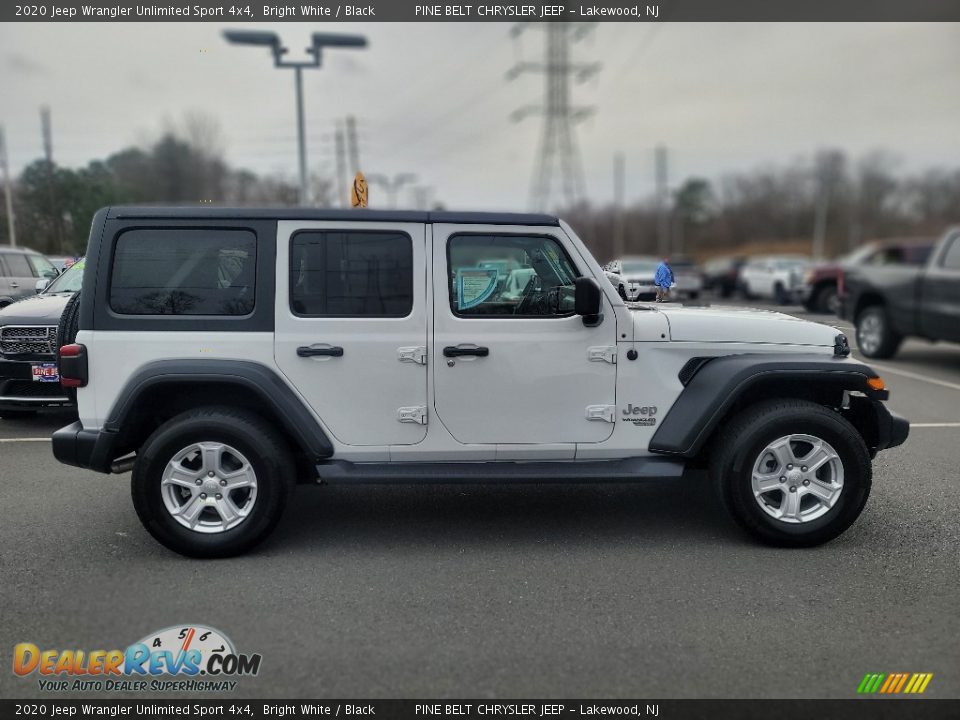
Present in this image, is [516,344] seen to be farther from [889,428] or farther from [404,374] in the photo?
[889,428]

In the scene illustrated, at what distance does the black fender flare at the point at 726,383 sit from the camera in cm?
422

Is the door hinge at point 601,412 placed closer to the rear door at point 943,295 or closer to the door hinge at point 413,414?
the door hinge at point 413,414

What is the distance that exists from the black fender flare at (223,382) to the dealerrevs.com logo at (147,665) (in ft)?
3.95

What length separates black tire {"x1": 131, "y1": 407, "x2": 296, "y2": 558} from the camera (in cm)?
410

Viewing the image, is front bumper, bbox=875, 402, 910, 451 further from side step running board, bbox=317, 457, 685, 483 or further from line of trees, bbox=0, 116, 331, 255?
line of trees, bbox=0, 116, 331, 255

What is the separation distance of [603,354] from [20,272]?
24.7 ft

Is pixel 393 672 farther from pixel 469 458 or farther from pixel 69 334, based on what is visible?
pixel 69 334

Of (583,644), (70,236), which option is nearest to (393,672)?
(583,644)

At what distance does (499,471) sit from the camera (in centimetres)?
431

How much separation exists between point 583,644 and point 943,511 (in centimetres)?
306

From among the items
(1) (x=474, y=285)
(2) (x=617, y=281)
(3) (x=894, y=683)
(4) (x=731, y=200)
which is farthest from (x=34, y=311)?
(4) (x=731, y=200)

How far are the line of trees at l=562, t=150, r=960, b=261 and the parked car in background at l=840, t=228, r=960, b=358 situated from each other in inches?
1301
